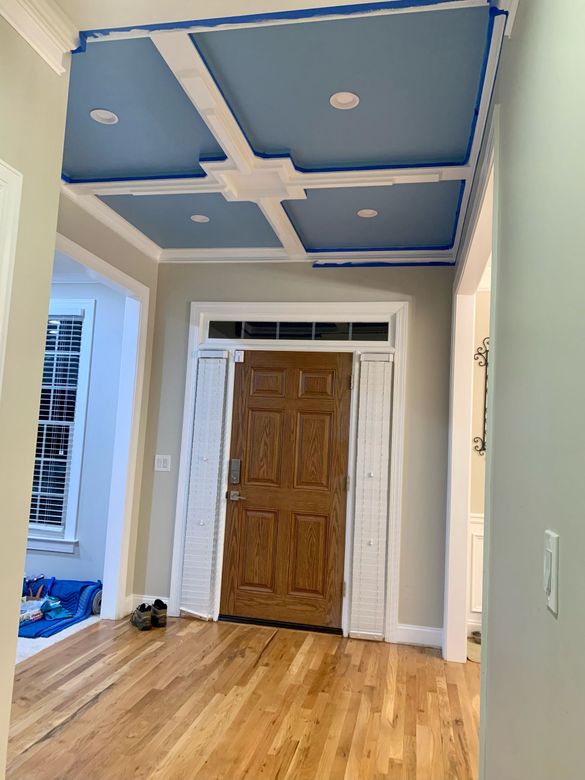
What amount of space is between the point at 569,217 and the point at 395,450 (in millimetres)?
3239

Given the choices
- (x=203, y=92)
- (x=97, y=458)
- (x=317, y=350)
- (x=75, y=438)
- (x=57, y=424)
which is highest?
(x=203, y=92)

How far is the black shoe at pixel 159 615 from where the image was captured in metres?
4.00

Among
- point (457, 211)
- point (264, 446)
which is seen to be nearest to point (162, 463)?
point (264, 446)

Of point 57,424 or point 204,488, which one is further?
point 57,424

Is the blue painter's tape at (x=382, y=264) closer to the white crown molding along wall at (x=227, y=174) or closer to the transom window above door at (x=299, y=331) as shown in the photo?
the white crown molding along wall at (x=227, y=174)

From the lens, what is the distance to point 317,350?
425cm

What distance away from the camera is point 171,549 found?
14.2ft

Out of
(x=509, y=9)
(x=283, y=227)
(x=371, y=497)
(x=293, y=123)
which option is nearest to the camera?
(x=509, y=9)

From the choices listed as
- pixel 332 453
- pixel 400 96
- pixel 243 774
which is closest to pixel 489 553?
pixel 243 774

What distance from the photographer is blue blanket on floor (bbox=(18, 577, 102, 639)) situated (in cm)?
387

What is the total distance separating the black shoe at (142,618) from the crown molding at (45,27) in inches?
132

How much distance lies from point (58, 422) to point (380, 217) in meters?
3.39

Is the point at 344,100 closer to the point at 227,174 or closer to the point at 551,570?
the point at 227,174

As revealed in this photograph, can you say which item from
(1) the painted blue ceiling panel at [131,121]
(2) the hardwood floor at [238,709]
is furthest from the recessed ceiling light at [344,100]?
(2) the hardwood floor at [238,709]
